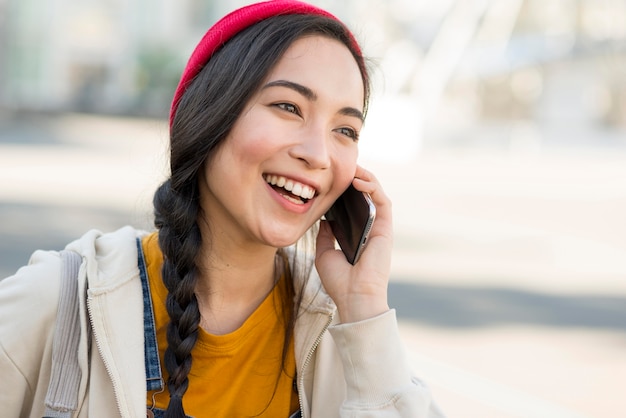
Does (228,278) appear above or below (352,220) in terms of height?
below

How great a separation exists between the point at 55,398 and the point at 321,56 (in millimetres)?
1078

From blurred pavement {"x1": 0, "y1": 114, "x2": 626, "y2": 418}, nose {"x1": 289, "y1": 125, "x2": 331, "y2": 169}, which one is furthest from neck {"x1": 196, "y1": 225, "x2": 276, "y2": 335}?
blurred pavement {"x1": 0, "y1": 114, "x2": 626, "y2": 418}

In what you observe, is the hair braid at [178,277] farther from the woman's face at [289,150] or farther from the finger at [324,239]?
the finger at [324,239]

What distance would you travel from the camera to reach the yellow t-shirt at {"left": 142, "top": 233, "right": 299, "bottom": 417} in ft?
7.33

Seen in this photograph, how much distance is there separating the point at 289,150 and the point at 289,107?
0.40ft

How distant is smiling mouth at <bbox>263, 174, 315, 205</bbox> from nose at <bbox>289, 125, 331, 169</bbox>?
6 centimetres

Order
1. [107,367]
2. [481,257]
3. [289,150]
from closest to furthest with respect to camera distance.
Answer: [107,367]
[289,150]
[481,257]

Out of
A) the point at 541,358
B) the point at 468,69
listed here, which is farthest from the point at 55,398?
the point at 468,69

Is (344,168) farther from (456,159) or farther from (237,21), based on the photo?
(456,159)

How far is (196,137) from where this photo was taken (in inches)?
90.7

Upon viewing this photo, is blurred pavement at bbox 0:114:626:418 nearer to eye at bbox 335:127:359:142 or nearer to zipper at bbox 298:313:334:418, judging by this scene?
eye at bbox 335:127:359:142

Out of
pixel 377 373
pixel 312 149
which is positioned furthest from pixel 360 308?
pixel 312 149

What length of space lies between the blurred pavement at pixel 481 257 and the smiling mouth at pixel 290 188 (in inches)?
21.7

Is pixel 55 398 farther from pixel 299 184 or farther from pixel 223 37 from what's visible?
pixel 223 37
